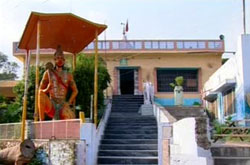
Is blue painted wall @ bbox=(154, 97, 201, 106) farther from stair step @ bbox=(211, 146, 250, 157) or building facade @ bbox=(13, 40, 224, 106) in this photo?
stair step @ bbox=(211, 146, 250, 157)

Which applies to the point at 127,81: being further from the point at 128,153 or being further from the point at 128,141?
the point at 128,153

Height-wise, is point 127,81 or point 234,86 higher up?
point 127,81

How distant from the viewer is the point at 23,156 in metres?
11.5

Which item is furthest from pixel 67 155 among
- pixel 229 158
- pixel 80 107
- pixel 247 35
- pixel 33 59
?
pixel 33 59

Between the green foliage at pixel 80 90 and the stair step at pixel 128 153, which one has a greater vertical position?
the green foliage at pixel 80 90

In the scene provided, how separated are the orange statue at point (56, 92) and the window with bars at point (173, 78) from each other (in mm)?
→ 13446

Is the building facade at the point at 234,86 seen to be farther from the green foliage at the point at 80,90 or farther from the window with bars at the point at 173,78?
the green foliage at the point at 80,90

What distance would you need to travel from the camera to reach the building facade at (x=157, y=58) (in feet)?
84.9

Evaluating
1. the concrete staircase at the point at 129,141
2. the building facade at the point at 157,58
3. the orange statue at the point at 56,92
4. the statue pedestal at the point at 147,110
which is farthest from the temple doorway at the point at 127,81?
the orange statue at the point at 56,92

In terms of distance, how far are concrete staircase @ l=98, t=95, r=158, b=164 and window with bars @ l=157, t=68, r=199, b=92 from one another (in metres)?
8.68

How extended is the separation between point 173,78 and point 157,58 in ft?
5.52

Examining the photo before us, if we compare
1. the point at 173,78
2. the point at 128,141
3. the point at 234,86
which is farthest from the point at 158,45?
the point at 128,141

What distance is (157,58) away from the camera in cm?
2612

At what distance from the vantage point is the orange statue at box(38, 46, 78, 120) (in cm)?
1310
